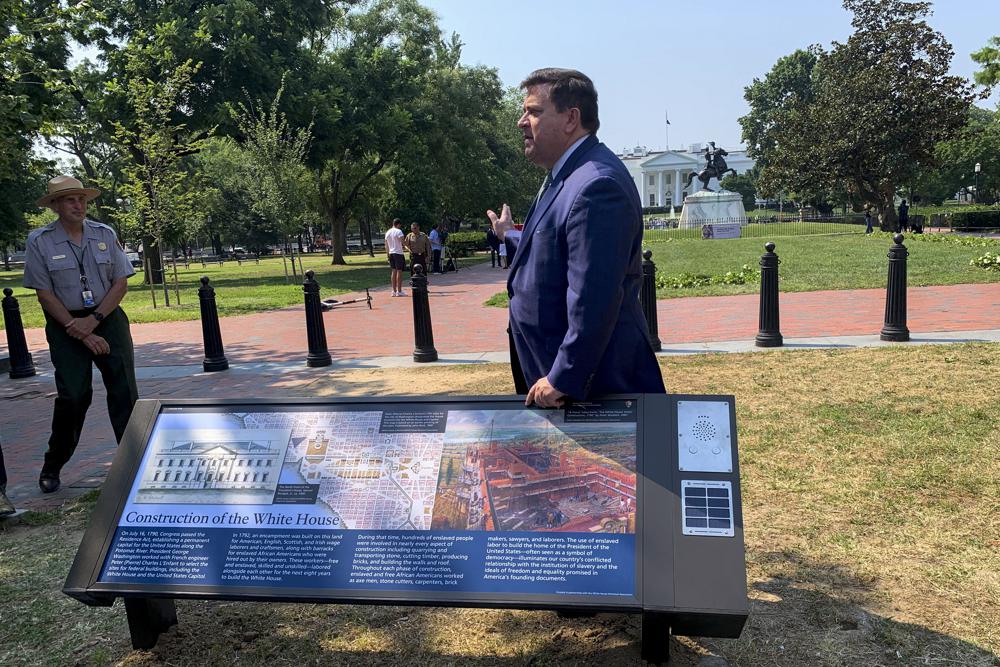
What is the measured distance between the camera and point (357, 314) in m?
14.4

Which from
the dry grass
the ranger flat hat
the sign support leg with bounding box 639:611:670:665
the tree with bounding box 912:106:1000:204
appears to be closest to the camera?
the sign support leg with bounding box 639:611:670:665

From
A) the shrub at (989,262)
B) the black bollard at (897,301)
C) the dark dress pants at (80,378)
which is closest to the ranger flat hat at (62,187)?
the dark dress pants at (80,378)

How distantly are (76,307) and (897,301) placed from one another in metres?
7.64

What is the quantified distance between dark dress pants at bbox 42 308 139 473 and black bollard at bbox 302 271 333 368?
3.99 metres

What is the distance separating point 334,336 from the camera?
11586mm

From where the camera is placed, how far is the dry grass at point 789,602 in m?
2.82

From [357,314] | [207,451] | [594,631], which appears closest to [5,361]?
[357,314]

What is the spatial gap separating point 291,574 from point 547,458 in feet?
2.92

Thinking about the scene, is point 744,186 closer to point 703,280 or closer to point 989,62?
point 989,62

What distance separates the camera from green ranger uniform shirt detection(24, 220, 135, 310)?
15.1ft

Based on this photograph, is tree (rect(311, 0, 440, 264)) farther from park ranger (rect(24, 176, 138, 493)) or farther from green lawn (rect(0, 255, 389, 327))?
park ranger (rect(24, 176, 138, 493))

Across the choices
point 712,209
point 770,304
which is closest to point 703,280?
point 770,304

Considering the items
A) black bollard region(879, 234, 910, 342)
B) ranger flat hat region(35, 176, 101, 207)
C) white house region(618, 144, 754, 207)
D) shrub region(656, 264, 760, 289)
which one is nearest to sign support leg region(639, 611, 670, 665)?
ranger flat hat region(35, 176, 101, 207)

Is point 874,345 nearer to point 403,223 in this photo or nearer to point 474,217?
point 403,223
